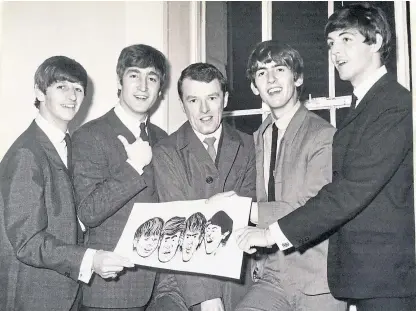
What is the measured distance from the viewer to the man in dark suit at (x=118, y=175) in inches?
55.1

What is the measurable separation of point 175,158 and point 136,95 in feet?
0.91

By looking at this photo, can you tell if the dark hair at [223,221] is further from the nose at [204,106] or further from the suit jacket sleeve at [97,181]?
the nose at [204,106]

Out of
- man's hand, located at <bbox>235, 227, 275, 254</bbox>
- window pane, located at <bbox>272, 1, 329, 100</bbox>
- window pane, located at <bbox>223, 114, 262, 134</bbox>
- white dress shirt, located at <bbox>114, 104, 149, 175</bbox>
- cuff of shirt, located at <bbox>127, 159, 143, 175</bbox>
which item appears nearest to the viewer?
man's hand, located at <bbox>235, 227, 275, 254</bbox>

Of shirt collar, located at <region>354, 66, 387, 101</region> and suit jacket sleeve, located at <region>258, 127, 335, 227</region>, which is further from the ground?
shirt collar, located at <region>354, 66, 387, 101</region>

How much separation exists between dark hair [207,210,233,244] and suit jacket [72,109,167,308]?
28 centimetres

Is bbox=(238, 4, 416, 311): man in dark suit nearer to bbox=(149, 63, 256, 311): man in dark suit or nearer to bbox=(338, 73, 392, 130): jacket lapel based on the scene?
bbox=(338, 73, 392, 130): jacket lapel

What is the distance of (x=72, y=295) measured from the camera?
1409mm

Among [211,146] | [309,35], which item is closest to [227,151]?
[211,146]

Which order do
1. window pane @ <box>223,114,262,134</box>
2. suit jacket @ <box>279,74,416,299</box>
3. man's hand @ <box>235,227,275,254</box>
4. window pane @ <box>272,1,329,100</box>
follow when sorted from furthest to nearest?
window pane @ <box>223,114,262,134</box>, window pane @ <box>272,1,329,100</box>, man's hand @ <box>235,227,275,254</box>, suit jacket @ <box>279,74,416,299</box>

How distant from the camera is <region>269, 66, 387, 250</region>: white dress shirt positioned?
4.05 ft

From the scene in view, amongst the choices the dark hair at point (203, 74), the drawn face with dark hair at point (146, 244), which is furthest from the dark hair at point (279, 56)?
the drawn face with dark hair at point (146, 244)

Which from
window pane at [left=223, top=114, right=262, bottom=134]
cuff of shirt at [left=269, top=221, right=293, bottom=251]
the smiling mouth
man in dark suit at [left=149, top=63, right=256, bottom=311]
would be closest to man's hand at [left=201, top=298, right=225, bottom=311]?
man in dark suit at [left=149, top=63, right=256, bottom=311]

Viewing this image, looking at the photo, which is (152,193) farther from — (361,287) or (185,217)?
(361,287)

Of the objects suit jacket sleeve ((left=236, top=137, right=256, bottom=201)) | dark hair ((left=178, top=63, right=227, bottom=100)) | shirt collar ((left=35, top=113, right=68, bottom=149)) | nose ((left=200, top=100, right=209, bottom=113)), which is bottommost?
suit jacket sleeve ((left=236, top=137, right=256, bottom=201))
